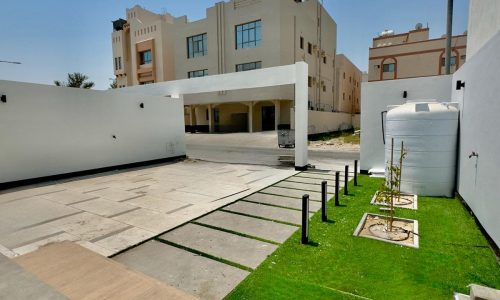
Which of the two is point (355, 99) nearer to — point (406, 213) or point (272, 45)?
point (272, 45)

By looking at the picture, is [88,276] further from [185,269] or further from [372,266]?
[372,266]

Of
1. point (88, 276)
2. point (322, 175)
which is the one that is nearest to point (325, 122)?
point (322, 175)

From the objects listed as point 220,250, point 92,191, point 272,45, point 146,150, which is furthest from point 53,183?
point 272,45

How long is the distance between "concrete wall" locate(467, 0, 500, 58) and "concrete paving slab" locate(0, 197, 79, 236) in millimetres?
10377

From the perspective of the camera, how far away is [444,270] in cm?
381

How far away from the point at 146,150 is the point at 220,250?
10917 mm

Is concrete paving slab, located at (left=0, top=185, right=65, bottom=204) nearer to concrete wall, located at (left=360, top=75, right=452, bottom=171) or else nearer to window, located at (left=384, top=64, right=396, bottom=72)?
concrete wall, located at (left=360, top=75, right=452, bottom=171)

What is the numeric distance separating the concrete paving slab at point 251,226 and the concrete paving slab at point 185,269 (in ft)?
4.00

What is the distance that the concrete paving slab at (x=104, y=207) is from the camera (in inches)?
259

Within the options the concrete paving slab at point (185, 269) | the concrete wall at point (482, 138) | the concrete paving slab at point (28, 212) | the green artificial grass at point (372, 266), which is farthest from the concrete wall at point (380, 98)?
the concrete paving slab at point (28, 212)

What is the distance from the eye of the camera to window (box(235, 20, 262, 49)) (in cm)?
2956

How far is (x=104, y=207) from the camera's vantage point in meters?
6.98

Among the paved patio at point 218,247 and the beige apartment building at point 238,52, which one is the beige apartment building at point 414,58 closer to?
the beige apartment building at point 238,52

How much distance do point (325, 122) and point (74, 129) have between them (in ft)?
82.6
